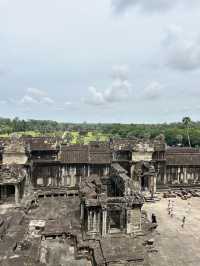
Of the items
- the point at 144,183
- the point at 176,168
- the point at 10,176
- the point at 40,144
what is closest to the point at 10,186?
the point at 10,176

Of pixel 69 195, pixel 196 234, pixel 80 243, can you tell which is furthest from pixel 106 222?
pixel 69 195

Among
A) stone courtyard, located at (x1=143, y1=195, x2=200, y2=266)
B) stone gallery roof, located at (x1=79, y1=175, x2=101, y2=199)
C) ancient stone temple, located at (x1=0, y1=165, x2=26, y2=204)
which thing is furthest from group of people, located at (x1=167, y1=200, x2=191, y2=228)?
ancient stone temple, located at (x1=0, y1=165, x2=26, y2=204)

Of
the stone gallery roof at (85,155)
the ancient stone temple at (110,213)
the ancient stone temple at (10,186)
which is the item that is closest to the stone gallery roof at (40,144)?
the stone gallery roof at (85,155)

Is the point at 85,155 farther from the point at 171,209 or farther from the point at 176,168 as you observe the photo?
the point at 171,209

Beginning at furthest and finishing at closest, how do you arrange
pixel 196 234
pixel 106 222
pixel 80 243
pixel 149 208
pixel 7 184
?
pixel 149 208 < pixel 7 184 < pixel 196 234 < pixel 106 222 < pixel 80 243

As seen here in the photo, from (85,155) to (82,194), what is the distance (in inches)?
647

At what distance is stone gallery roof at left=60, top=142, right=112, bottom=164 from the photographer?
48.0 m

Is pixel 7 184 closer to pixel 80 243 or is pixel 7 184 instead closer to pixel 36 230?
pixel 36 230

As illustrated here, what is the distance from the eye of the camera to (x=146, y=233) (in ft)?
101

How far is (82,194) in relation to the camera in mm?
32656

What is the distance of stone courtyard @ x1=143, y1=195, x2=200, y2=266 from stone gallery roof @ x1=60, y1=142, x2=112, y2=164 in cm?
1021

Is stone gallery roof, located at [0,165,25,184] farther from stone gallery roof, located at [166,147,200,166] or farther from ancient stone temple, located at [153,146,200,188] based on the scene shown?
stone gallery roof, located at [166,147,200,166]

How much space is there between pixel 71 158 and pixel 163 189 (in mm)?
15442

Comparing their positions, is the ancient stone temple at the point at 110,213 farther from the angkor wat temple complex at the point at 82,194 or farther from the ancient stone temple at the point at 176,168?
the ancient stone temple at the point at 176,168
